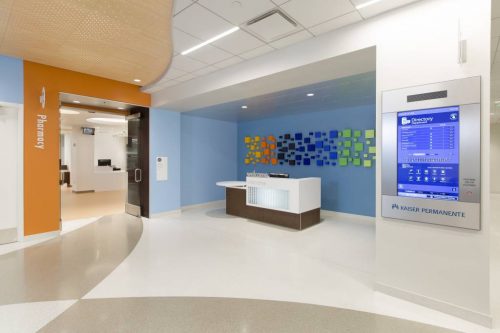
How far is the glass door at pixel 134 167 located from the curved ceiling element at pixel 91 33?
6.20 feet

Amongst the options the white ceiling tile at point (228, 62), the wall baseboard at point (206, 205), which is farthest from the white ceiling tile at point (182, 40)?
the wall baseboard at point (206, 205)

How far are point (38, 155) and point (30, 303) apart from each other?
9.72ft

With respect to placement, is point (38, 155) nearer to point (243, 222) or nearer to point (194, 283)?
point (194, 283)

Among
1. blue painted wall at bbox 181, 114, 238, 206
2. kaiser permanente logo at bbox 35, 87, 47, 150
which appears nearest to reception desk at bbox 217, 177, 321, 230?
blue painted wall at bbox 181, 114, 238, 206

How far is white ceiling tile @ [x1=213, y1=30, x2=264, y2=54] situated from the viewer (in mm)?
3402

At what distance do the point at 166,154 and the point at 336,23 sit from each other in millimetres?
4840

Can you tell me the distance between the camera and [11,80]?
167 inches

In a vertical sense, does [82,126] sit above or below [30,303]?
above

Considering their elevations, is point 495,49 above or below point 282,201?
above

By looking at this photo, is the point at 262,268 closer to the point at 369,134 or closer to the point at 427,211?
the point at 427,211

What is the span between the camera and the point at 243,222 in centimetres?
601

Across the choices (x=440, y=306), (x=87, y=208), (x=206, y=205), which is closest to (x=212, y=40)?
(x=440, y=306)

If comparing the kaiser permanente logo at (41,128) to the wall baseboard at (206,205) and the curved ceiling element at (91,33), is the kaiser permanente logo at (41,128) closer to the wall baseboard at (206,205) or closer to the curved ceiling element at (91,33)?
the curved ceiling element at (91,33)

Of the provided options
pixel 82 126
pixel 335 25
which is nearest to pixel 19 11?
pixel 335 25
